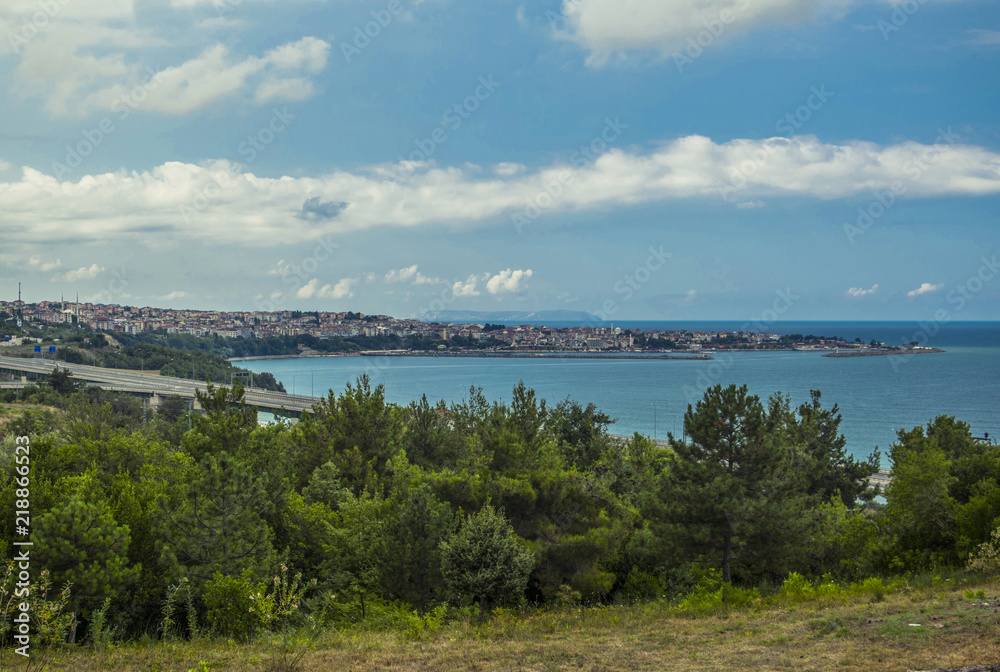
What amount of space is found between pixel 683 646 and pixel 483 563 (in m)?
4.09

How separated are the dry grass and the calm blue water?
177 feet

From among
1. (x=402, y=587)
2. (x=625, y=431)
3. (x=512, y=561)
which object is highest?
(x=512, y=561)

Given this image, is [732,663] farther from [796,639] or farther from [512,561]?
[512,561]

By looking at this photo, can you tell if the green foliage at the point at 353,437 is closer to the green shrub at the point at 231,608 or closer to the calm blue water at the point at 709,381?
the green shrub at the point at 231,608

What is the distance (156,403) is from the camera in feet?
237

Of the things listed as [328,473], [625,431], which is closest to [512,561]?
[328,473]

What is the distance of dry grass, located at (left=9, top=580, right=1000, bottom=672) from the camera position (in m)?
8.27

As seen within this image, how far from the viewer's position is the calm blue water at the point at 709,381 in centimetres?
7962

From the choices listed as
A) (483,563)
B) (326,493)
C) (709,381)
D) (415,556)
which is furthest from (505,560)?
(709,381)

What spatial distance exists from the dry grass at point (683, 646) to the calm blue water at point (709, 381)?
2119 inches

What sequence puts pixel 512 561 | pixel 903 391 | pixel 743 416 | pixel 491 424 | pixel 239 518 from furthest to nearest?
pixel 903 391, pixel 491 424, pixel 743 416, pixel 239 518, pixel 512 561

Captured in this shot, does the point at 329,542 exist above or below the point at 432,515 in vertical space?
below

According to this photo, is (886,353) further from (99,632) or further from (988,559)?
(99,632)

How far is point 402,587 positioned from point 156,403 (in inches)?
2705
